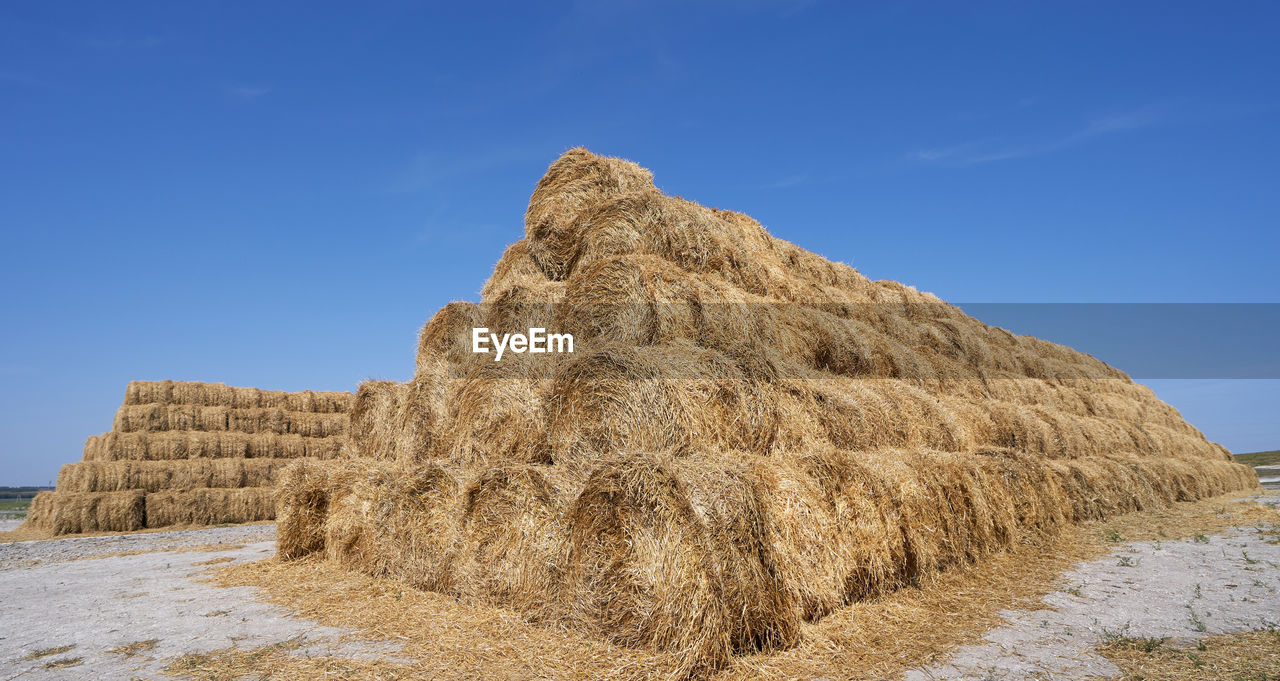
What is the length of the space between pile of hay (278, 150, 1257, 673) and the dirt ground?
0.99 meters

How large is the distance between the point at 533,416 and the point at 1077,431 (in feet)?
37.7

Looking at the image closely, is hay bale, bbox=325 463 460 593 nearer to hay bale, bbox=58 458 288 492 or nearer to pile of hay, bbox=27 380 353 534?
pile of hay, bbox=27 380 353 534

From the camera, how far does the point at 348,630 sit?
5.92 m

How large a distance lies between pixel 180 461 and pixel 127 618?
1303cm

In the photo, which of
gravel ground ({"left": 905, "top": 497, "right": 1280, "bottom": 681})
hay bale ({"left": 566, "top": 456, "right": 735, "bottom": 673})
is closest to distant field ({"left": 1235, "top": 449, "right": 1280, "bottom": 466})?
gravel ground ({"left": 905, "top": 497, "right": 1280, "bottom": 681})

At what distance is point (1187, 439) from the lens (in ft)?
61.1

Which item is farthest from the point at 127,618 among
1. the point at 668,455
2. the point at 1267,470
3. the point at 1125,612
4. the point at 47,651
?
the point at 1267,470

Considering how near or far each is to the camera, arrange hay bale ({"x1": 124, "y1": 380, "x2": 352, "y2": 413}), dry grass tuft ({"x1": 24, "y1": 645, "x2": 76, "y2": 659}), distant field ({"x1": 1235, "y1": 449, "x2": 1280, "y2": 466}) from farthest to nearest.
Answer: distant field ({"x1": 1235, "y1": 449, "x2": 1280, "y2": 466}), hay bale ({"x1": 124, "y1": 380, "x2": 352, "y2": 413}), dry grass tuft ({"x1": 24, "y1": 645, "x2": 76, "y2": 659})

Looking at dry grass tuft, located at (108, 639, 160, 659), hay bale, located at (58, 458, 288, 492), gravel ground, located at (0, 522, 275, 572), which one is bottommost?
dry grass tuft, located at (108, 639, 160, 659)

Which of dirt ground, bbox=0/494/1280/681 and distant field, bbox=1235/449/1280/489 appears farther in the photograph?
distant field, bbox=1235/449/1280/489

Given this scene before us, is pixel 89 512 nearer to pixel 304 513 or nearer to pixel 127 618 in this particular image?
pixel 304 513

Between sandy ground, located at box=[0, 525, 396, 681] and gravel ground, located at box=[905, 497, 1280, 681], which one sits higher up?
sandy ground, located at box=[0, 525, 396, 681]

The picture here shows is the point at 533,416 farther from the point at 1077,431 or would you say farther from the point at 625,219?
the point at 1077,431

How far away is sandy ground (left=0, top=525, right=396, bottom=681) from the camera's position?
17.3 ft
